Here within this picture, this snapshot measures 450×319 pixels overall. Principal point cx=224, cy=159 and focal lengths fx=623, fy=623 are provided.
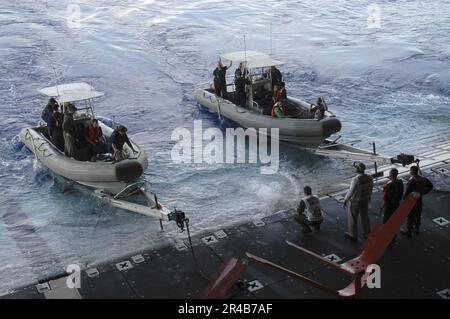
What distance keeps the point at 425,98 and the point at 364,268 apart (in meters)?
12.0

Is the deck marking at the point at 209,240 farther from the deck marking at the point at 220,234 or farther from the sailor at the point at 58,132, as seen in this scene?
the sailor at the point at 58,132

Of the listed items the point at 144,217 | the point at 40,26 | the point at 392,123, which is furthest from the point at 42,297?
the point at 40,26

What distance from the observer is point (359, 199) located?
8.60 m

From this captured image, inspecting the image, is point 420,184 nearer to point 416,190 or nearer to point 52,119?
point 416,190

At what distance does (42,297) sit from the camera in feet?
26.3

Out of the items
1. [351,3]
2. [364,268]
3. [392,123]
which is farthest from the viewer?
[351,3]

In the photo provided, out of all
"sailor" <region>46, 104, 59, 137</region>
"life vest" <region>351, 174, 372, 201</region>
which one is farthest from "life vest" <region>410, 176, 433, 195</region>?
"sailor" <region>46, 104, 59, 137</region>

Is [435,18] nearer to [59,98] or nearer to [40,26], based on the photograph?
[40,26]

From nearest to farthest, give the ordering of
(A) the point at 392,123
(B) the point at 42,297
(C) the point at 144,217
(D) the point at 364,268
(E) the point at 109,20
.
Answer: (D) the point at 364,268
(B) the point at 42,297
(C) the point at 144,217
(A) the point at 392,123
(E) the point at 109,20

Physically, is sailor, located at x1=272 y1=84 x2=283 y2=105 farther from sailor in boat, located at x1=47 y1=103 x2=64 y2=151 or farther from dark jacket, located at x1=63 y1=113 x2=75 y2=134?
sailor in boat, located at x1=47 y1=103 x2=64 y2=151

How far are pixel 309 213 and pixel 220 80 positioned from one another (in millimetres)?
6970

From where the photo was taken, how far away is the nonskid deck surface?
7.93 metres

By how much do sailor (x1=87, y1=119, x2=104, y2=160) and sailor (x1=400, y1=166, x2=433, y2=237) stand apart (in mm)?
6153

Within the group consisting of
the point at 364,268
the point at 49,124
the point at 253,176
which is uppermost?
the point at 364,268
